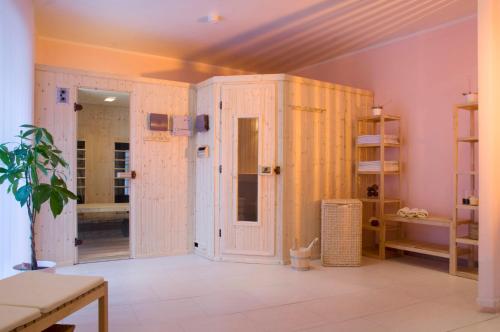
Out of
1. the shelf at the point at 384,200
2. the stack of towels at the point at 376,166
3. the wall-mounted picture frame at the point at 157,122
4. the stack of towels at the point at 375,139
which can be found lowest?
the shelf at the point at 384,200

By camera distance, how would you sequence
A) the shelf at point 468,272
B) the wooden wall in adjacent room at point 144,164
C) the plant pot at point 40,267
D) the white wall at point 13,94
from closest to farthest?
1. the white wall at point 13,94
2. the plant pot at point 40,267
3. the shelf at point 468,272
4. the wooden wall in adjacent room at point 144,164

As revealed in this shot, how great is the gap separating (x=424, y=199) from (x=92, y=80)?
4.33 meters

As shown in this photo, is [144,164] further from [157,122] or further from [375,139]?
[375,139]

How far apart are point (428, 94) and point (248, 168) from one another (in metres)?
2.44

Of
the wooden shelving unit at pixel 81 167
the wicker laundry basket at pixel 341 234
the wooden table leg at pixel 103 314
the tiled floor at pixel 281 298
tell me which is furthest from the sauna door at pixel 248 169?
the wooden shelving unit at pixel 81 167

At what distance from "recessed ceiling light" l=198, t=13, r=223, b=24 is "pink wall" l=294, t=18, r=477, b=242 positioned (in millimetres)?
2354

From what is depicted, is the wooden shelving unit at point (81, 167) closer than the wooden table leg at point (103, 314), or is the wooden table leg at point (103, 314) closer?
the wooden table leg at point (103, 314)

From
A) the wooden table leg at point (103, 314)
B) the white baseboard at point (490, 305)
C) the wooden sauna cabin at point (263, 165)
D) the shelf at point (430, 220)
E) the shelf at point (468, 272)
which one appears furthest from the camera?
the wooden sauna cabin at point (263, 165)

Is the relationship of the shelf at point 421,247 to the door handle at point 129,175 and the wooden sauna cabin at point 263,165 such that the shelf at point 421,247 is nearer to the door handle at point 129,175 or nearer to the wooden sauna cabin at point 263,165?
the wooden sauna cabin at point 263,165

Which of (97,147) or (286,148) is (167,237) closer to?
(286,148)

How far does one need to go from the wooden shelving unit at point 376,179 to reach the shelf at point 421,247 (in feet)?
0.56

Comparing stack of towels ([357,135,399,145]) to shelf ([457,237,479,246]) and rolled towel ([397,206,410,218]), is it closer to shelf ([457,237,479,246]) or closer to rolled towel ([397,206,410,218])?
rolled towel ([397,206,410,218])

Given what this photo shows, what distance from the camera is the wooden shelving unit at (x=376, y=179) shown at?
16.2 ft

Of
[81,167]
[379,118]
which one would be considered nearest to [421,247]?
[379,118]
